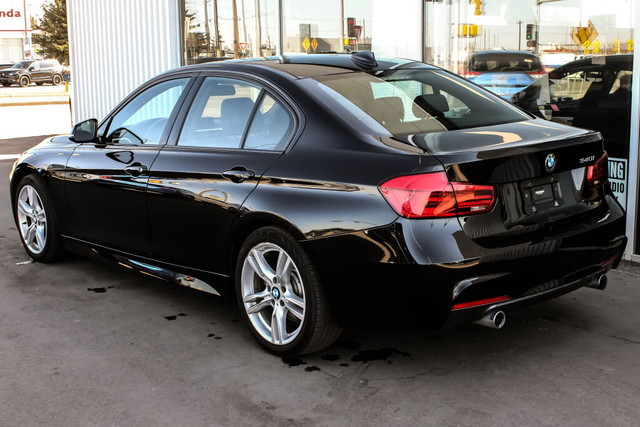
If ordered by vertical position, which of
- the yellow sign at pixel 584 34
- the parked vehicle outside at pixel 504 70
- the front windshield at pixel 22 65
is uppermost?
the front windshield at pixel 22 65

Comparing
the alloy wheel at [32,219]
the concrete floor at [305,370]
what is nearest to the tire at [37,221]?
the alloy wheel at [32,219]

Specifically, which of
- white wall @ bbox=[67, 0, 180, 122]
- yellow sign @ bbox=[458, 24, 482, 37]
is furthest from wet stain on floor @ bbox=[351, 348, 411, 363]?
white wall @ bbox=[67, 0, 180, 122]

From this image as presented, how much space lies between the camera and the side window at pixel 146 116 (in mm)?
5109

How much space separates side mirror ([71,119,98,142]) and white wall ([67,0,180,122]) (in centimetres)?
654

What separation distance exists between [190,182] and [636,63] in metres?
3.63

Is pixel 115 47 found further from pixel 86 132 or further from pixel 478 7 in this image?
pixel 86 132

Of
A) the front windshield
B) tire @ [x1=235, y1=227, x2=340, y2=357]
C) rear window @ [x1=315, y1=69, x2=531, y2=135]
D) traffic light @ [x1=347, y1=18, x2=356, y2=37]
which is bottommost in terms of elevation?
tire @ [x1=235, y1=227, x2=340, y2=357]

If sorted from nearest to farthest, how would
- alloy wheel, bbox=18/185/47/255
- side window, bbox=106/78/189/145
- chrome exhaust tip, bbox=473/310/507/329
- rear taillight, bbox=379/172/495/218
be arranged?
rear taillight, bbox=379/172/495/218
chrome exhaust tip, bbox=473/310/507/329
side window, bbox=106/78/189/145
alloy wheel, bbox=18/185/47/255

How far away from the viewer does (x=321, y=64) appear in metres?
4.73

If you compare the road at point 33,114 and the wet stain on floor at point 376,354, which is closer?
the wet stain on floor at point 376,354

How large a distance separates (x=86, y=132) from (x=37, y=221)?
1114mm

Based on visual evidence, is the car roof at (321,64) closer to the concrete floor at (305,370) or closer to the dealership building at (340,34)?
the concrete floor at (305,370)

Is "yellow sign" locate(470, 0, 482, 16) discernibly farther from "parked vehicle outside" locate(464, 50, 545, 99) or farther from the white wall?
the white wall

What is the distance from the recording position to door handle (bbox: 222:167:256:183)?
13.9ft
